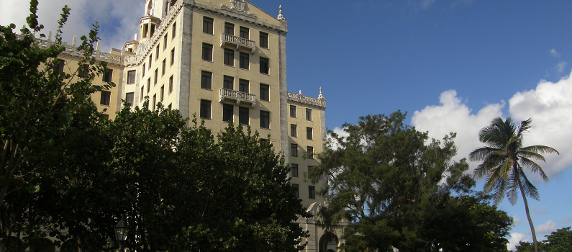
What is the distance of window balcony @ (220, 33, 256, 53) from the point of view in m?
40.2

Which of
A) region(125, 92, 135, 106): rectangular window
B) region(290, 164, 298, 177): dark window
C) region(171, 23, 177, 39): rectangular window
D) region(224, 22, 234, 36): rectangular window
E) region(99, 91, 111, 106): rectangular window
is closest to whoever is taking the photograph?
region(171, 23, 177, 39): rectangular window

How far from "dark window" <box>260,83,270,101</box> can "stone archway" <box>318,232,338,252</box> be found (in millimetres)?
12691

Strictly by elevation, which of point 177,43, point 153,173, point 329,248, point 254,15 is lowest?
point 329,248

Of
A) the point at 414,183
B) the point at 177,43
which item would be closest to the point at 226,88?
the point at 177,43

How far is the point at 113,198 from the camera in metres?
21.4

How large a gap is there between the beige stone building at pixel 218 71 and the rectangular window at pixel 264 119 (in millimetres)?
80

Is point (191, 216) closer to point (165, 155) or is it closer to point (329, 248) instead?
point (165, 155)

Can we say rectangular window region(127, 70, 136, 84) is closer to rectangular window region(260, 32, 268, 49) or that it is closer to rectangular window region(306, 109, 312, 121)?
rectangular window region(260, 32, 268, 49)

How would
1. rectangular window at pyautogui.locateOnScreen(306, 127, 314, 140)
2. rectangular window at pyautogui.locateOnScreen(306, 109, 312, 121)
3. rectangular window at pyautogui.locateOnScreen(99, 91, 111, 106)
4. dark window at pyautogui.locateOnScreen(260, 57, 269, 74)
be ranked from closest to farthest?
dark window at pyautogui.locateOnScreen(260, 57, 269, 74) < rectangular window at pyautogui.locateOnScreen(99, 91, 111, 106) < rectangular window at pyautogui.locateOnScreen(306, 127, 314, 140) < rectangular window at pyautogui.locateOnScreen(306, 109, 312, 121)

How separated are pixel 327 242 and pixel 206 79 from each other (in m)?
21.4

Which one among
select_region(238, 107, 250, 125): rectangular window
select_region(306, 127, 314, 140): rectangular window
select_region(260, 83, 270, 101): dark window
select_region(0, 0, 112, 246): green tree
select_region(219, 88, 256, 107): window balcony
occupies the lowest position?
select_region(0, 0, 112, 246): green tree

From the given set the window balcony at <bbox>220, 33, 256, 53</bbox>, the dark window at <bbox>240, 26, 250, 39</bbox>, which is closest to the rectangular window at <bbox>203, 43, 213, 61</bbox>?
the window balcony at <bbox>220, 33, 256, 53</bbox>

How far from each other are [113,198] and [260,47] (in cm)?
2380

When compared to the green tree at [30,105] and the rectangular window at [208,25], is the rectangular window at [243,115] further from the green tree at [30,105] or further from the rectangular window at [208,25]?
the green tree at [30,105]
